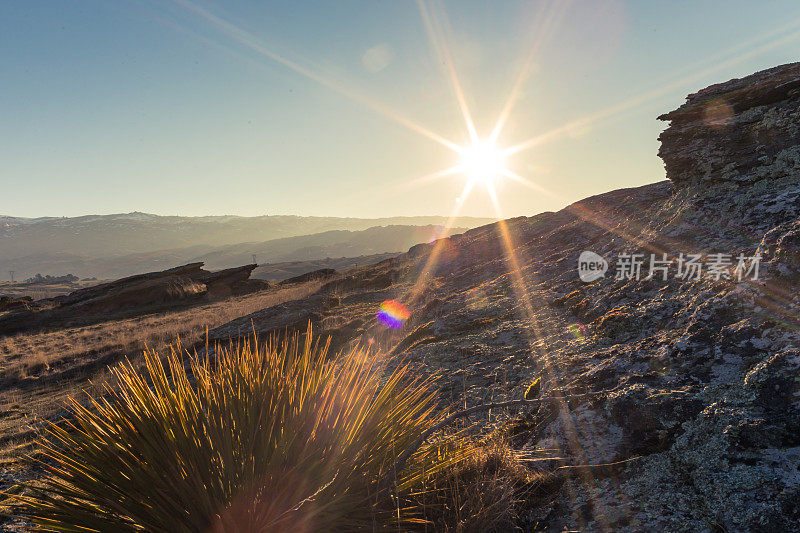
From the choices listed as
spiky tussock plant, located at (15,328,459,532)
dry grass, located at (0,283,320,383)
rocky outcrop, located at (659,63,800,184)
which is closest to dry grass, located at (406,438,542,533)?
spiky tussock plant, located at (15,328,459,532)

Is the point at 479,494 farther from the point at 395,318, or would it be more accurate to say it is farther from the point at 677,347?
the point at 395,318

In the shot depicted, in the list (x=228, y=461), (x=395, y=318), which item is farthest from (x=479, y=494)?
(x=395, y=318)

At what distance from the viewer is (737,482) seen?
4.47 feet

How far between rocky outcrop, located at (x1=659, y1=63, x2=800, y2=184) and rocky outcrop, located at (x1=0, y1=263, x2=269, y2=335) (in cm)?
2817

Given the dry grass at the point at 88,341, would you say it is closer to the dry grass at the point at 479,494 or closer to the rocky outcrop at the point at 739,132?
the dry grass at the point at 479,494

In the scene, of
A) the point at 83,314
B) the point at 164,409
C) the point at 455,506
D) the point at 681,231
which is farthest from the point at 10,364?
the point at 681,231

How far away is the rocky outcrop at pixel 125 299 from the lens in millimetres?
23719

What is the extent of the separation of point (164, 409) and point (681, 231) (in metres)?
4.09

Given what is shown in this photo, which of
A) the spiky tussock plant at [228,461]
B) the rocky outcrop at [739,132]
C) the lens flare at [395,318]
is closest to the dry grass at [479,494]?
the spiky tussock plant at [228,461]

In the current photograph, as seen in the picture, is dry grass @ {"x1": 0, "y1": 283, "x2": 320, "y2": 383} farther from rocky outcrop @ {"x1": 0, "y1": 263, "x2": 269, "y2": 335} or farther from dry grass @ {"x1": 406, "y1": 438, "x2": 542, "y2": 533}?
dry grass @ {"x1": 406, "y1": 438, "x2": 542, "y2": 533}

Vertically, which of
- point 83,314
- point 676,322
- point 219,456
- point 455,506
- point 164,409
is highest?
point 676,322

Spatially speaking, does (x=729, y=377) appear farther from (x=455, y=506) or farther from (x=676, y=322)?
(x=455, y=506)

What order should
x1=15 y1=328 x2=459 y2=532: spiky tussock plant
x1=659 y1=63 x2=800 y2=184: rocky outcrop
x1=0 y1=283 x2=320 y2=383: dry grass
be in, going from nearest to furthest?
1. x1=15 y1=328 x2=459 y2=532: spiky tussock plant
2. x1=659 y1=63 x2=800 y2=184: rocky outcrop
3. x1=0 y1=283 x2=320 y2=383: dry grass

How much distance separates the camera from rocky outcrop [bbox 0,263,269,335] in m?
23.7
